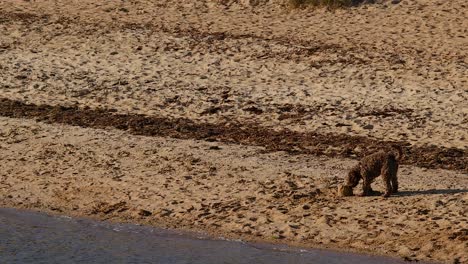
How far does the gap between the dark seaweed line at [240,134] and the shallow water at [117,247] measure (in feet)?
9.12

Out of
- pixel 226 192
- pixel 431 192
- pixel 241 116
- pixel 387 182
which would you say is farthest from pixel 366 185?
pixel 241 116

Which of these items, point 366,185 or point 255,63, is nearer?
point 366,185

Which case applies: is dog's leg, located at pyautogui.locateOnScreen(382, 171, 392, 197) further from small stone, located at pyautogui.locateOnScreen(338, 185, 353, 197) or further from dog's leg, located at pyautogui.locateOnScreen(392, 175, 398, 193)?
small stone, located at pyautogui.locateOnScreen(338, 185, 353, 197)

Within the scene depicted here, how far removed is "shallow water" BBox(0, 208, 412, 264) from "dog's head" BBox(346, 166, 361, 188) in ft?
4.05

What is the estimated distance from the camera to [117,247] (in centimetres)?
1083

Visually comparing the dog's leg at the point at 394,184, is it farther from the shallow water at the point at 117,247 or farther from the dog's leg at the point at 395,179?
the shallow water at the point at 117,247

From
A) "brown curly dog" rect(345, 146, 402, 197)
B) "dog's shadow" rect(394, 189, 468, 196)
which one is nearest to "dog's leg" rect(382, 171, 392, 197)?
"brown curly dog" rect(345, 146, 402, 197)

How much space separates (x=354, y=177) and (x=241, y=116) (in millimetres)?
4120

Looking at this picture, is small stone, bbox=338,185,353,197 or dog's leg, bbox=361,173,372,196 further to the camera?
small stone, bbox=338,185,353,197

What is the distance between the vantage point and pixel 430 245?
9.88m

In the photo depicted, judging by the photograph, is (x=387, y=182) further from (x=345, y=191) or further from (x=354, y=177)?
(x=345, y=191)

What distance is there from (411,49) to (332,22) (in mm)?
2276

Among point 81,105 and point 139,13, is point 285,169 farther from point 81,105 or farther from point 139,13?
point 139,13

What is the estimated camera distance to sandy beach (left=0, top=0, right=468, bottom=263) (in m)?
10.9
